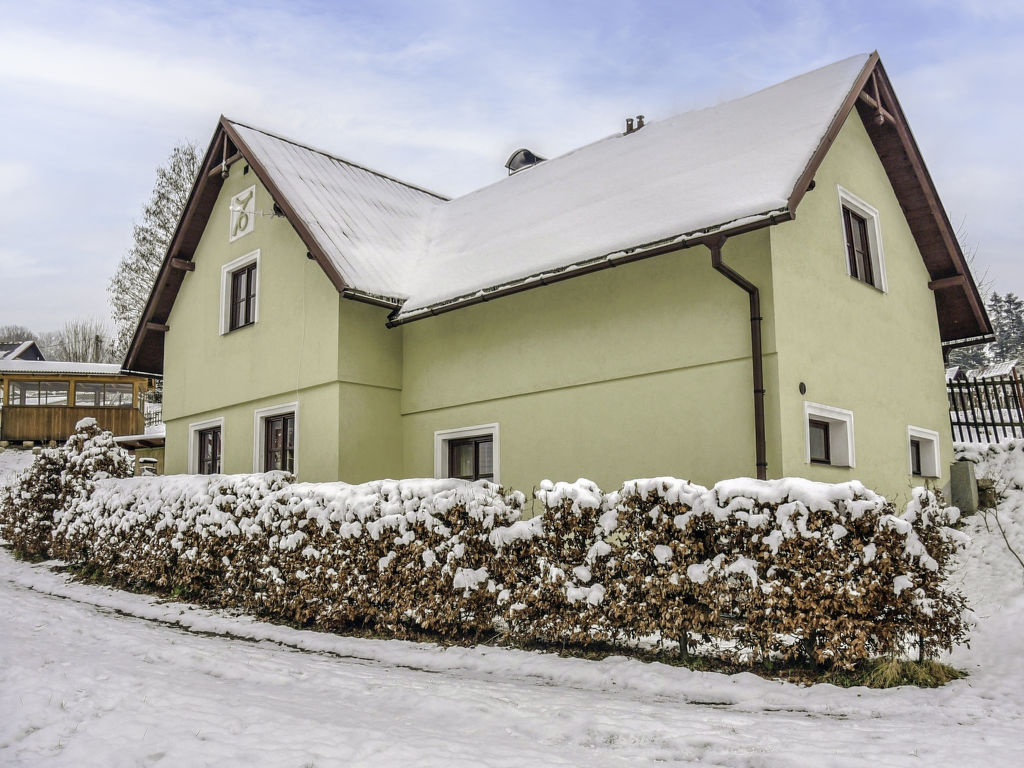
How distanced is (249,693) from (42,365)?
3003 cm

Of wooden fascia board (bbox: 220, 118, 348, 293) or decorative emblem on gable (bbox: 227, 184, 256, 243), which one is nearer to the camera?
wooden fascia board (bbox: 220, 118, 348, 293)

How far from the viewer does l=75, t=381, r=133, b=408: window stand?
29.7 metres

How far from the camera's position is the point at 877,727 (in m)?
4.85

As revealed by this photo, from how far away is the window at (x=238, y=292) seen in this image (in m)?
14.2

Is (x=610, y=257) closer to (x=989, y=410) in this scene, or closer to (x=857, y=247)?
(x=857, y=247)

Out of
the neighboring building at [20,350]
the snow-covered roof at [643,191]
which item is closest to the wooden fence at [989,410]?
the snow-covered roof at [643,191]

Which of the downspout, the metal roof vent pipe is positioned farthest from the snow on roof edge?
the metal roof vent pipe

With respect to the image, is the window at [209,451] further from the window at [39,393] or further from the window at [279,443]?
the window at [39,393]

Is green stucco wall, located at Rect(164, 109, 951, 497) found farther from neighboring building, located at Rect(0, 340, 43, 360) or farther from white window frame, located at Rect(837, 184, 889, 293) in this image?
neighboring building, located at Rect(0, 340, 43, 360)

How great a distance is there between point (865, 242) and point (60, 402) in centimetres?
2827

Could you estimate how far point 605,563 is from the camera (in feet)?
22.3

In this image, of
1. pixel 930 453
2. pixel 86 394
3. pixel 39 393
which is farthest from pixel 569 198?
pixel 39 393

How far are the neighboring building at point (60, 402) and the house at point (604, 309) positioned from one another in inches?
630

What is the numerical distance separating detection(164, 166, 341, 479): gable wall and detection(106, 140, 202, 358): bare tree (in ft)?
54.1
